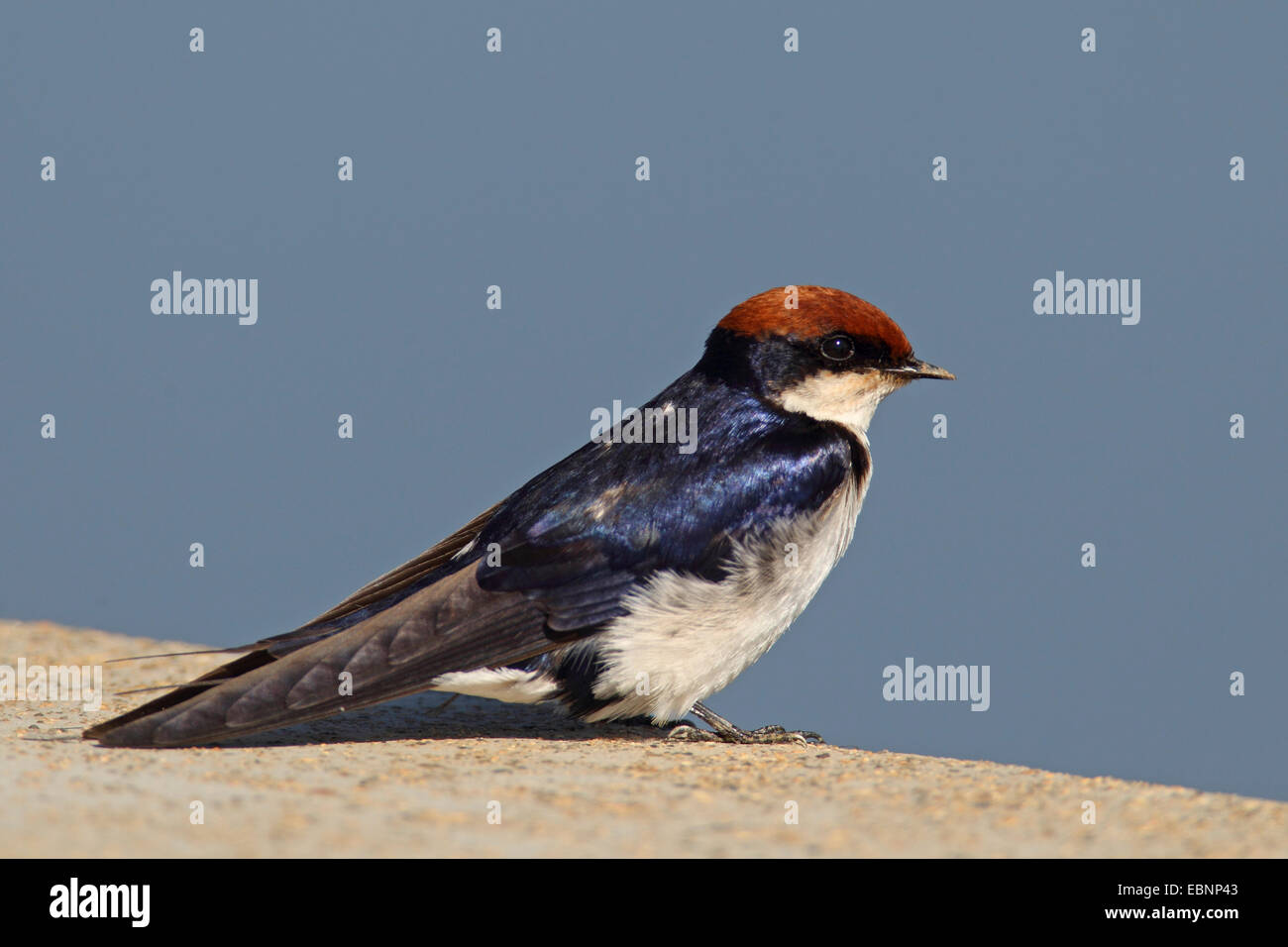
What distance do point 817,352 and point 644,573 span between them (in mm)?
1265

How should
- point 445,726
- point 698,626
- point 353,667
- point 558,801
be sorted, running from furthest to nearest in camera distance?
point 445,726 → point 698,626 → point 353,667 → point 558,801

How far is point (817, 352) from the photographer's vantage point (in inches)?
242

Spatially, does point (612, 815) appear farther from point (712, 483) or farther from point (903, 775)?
point (712, 483)

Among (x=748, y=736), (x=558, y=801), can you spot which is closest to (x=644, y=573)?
(x=748, y=736)

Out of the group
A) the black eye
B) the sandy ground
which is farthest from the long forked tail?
the black eye

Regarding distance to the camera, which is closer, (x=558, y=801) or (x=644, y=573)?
(x=558, y=801)

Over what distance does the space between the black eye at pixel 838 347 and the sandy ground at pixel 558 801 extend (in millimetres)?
1653

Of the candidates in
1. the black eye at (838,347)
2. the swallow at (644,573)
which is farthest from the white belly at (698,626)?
the black eye at (838,347)

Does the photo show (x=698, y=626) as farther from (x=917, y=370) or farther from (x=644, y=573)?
(x=917, y=370)

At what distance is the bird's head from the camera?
614cm

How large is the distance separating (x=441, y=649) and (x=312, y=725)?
3.03ft

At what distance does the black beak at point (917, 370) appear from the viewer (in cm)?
624

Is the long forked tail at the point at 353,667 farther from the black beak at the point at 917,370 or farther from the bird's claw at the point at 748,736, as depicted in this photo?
the black beak at the point at 917,370

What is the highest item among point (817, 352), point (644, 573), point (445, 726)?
point (817, 352)
